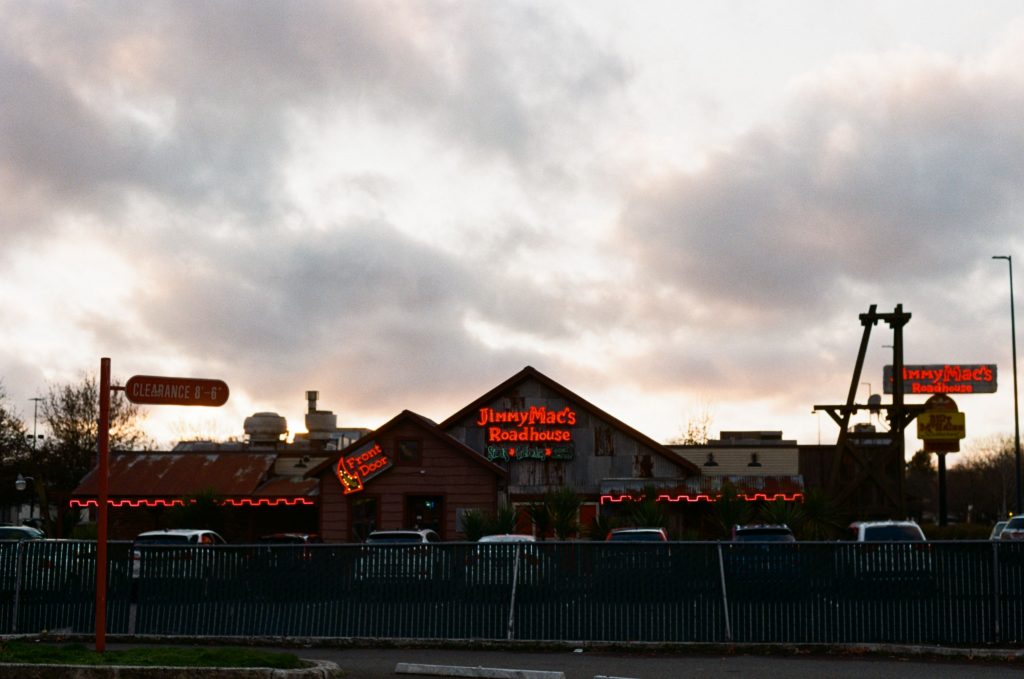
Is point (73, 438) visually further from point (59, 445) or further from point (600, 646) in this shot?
point (600, 646)

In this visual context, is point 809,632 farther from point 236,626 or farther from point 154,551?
point 154,551

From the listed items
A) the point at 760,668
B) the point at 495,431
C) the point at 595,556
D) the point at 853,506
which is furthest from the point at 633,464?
the point at 760,668

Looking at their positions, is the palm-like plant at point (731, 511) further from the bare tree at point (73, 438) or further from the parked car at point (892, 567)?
the bare tree at point (73, 438)

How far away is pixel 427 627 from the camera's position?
19.0 meters

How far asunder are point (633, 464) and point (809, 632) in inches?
1147

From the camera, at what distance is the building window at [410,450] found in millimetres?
43625

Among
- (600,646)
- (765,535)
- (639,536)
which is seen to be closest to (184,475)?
(639,536)

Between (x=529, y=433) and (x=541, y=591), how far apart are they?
28.4 meters

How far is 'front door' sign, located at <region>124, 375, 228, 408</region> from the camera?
14453 millimetres

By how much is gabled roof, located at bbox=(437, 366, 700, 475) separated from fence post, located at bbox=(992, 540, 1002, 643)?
28789mm

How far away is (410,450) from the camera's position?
1720 inches

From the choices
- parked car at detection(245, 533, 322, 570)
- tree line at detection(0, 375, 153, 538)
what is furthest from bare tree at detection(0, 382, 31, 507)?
parked car at detection(245, 533, 322, 570)

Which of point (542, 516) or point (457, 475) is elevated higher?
point (457, 475)

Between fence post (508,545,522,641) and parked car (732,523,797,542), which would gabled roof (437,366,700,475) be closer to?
parked car (732,523,797,542)
